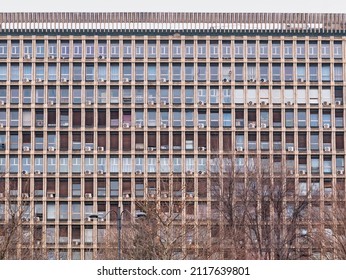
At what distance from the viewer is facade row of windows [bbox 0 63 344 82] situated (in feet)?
361

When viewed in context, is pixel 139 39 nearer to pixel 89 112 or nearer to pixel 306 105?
pixel 89 112

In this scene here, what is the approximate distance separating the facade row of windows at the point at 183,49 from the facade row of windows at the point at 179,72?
955 mm

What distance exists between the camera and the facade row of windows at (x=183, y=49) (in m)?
110

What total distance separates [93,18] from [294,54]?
2094 cm

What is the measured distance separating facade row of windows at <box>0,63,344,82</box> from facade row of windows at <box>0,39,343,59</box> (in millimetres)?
955

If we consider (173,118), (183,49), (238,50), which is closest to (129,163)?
(173,118)

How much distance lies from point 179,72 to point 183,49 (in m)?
2.39

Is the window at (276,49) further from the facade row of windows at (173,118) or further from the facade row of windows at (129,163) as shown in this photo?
the facade row of windows at (129,163)

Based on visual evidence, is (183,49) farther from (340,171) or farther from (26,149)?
(340,171)

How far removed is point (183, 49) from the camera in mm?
110250
